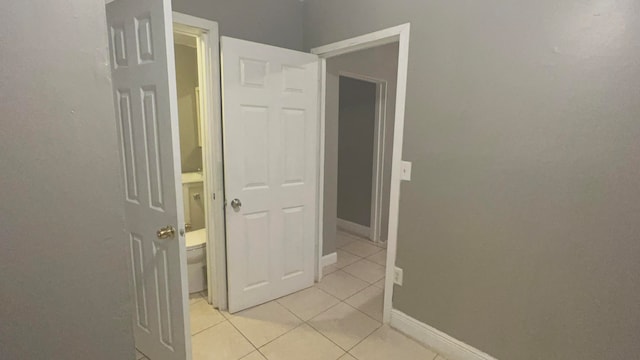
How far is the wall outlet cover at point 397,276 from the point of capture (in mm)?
2006

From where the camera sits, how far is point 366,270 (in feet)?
9.63

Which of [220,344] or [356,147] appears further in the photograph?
[356,147]

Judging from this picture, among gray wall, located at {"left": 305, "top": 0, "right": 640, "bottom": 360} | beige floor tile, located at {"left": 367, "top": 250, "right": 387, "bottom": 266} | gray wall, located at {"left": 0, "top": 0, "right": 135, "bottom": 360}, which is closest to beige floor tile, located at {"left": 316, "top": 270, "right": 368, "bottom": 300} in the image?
beige floor tile, located at {"left": 367, "top": 250, "right": 387, "bottom": 266}

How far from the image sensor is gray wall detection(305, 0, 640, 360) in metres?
1.23

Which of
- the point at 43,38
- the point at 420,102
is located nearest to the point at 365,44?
the point at 420,102

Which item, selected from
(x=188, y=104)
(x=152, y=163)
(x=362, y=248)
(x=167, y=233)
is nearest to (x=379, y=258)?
(x=362, y=248)

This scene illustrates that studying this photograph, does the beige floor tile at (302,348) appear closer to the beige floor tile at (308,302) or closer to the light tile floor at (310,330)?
the light tile floor at (310,330)

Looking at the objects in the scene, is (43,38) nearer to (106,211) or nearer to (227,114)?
(106,211)

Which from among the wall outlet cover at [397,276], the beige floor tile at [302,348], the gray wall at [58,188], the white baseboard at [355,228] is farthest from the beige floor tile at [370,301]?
the gray wall at [58,188]

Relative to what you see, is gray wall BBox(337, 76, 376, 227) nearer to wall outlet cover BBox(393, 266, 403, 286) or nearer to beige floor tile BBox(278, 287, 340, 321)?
beige floor tile BBox(278, 287, 340, 321)

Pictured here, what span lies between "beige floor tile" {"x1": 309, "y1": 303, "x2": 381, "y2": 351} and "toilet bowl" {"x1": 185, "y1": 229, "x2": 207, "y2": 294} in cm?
100

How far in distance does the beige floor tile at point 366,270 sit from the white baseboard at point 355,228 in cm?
73

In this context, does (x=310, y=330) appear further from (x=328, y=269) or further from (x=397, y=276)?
(x=328, y=269)

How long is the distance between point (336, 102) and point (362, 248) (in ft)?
5.69
